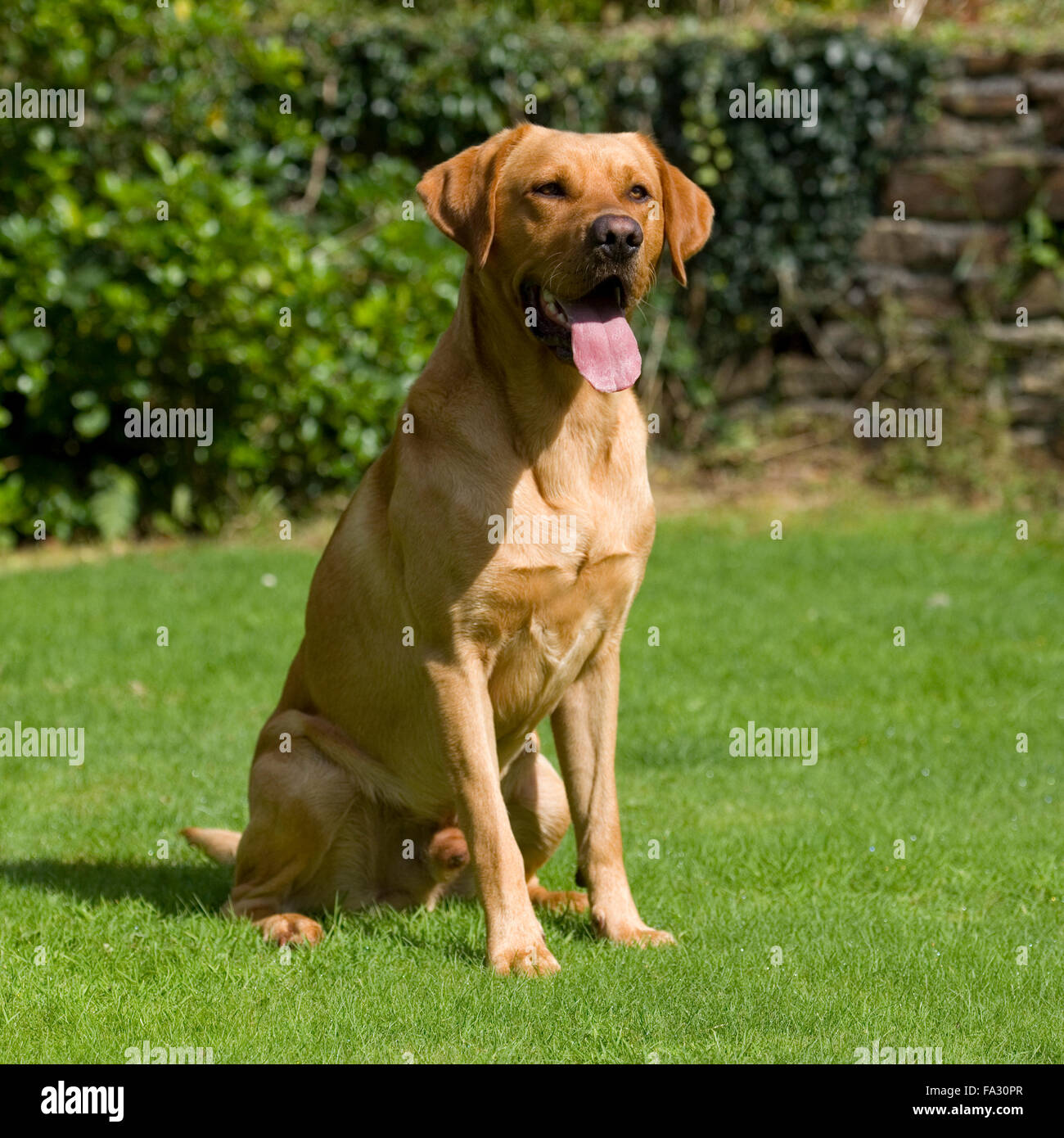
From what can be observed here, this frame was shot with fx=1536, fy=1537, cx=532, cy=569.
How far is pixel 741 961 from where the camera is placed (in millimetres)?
4055

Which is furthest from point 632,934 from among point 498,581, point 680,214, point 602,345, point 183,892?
point 680,214

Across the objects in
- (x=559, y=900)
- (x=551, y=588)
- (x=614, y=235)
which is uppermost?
(x=614, y=235)

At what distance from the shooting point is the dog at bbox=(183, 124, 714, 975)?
3969 mm

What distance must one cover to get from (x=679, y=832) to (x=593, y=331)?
2.13 meters

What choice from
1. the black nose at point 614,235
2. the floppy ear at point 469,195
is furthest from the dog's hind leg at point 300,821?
the black nose at point 614,235

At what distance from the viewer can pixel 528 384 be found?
13.4 feet

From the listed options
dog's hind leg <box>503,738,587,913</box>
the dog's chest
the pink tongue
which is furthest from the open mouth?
dog's hind leg <box>503,738,587,913</box>

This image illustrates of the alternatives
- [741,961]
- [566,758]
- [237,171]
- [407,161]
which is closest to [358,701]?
[566,758]

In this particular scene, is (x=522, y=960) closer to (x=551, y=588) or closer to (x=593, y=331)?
(x=551, y=588)

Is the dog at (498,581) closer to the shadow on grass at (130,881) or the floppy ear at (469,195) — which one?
the floppy ear at (469,195)

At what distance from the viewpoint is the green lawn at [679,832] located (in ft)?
11.8

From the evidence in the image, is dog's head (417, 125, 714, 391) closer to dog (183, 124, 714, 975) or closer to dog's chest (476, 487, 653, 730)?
dog (183, 124, 714, 975)

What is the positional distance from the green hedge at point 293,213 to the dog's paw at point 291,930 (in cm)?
604

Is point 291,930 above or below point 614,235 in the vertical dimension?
below
